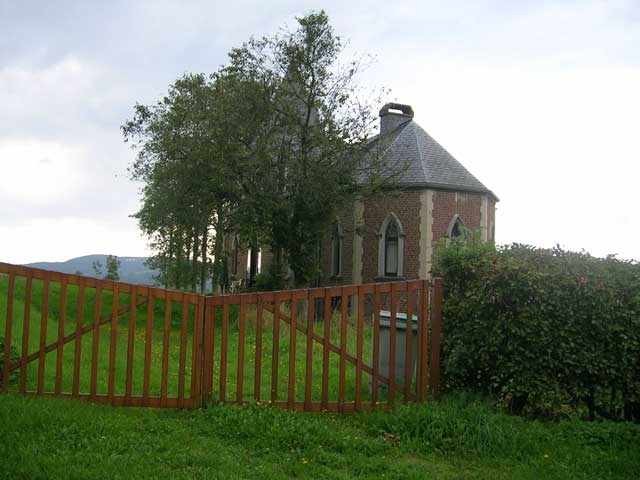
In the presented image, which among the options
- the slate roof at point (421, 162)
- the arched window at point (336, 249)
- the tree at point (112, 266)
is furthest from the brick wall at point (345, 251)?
the tree at point (112, 266)

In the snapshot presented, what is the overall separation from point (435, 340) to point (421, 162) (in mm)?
18491

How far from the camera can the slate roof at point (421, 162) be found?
24.6 meters

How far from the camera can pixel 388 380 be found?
7602mm

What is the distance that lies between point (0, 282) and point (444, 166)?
57.7ft

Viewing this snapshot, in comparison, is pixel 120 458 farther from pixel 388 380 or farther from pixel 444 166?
pixel 444 166

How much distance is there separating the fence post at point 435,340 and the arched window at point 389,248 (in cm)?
1713

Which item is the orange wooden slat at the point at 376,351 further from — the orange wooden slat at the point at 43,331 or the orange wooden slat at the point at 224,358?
the orange wooden slat at the point at 43,331

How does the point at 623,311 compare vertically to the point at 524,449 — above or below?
above

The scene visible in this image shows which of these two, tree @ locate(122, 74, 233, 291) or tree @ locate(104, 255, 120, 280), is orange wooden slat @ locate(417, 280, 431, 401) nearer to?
tree @ locate(122, 74, 233, 291)

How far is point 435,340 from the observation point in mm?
7902

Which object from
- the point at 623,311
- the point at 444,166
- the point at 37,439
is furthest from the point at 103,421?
the point at 444,166

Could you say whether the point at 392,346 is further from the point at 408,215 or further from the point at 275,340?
the point at 408,215

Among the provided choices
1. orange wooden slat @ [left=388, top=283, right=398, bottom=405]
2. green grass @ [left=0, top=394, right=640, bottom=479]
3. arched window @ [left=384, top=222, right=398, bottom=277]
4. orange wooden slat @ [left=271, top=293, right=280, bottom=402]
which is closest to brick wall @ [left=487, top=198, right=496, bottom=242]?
arched window @ [left=384, top=222, right=398, bottom=277]

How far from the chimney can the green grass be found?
23.9 meters
